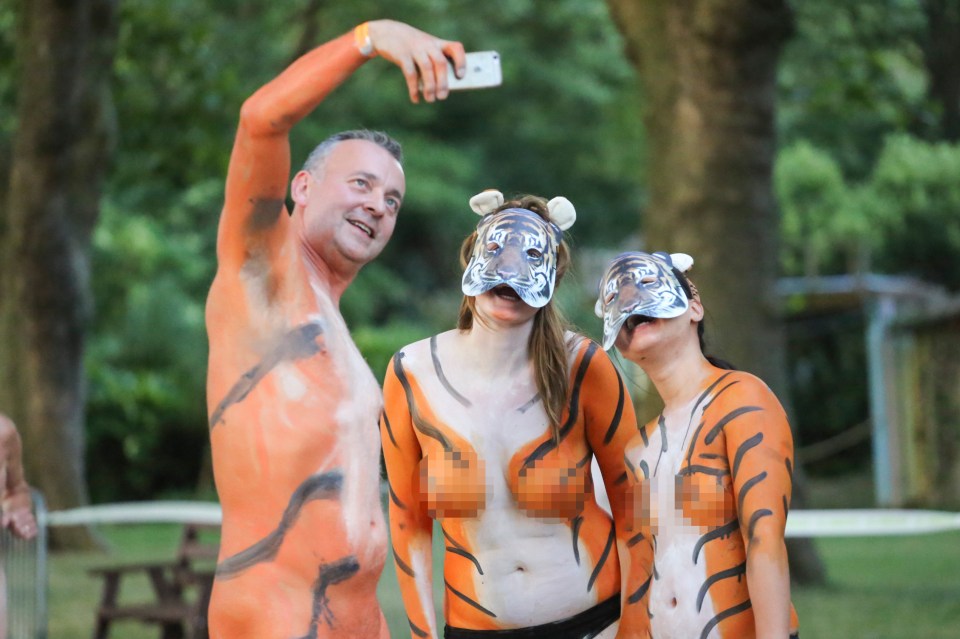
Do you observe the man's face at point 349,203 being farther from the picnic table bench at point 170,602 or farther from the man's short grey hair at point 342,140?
the picnic table bench at point 170,602

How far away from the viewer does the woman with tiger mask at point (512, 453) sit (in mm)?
3566

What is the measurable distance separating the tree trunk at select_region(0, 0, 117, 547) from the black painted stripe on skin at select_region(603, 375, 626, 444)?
34.7 ft

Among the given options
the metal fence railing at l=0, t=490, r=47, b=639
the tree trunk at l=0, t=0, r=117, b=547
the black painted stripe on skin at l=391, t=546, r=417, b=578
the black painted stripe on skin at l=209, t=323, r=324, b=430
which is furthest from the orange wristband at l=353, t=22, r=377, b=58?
the tree trunk at l=0, t=0, r=117, b=547

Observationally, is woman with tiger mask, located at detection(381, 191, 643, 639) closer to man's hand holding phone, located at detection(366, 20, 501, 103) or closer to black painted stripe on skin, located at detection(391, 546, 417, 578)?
black painted stripe on skin, located at detection(391, 546, 417, 578)

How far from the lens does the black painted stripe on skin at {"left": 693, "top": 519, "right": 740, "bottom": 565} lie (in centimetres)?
332

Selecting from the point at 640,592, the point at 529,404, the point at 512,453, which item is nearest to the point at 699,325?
the point at 529,404

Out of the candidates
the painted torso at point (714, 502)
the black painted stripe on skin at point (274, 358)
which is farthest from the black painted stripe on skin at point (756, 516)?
the black painted stripe on skin at point (274, 358)

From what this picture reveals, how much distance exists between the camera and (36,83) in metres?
13.2

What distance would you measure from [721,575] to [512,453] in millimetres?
637

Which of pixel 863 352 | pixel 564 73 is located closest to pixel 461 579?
pixel 863 352

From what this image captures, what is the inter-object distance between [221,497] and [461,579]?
0.68 m

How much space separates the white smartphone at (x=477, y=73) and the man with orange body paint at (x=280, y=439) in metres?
0.43

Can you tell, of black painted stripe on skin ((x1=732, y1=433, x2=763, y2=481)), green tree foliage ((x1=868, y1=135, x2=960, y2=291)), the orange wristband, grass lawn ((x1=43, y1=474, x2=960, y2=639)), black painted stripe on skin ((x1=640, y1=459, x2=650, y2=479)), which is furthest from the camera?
green tree foliage ((x1=868, y1=135, x2=960, y2=291))

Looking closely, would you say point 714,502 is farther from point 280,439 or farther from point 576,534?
point 280,439
